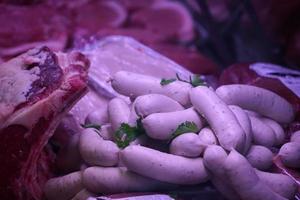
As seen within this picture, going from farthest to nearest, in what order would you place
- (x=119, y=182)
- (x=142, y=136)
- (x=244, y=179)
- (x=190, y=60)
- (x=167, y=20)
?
(x=167, y=20)
(x=190, y=60)
(x=142, y=136)
(x=119, y=182)
(x=244, y=179)

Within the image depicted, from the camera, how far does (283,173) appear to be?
170cm

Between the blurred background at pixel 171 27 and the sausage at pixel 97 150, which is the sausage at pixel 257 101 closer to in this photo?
the sausage at pixel 97 150

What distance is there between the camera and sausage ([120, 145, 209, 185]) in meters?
1.47

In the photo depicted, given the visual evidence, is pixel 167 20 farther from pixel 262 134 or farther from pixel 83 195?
pixel 83 195

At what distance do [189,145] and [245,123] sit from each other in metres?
0.28

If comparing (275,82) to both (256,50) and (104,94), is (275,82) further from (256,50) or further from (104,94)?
(256,50)

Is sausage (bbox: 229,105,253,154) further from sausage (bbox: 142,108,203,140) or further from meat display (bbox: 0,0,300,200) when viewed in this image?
sausage (bbox: 142,108,203,140)

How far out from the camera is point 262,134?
5.69 ft

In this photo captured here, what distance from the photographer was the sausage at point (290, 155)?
1712 mm

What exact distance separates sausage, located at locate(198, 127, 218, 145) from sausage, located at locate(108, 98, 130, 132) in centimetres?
33

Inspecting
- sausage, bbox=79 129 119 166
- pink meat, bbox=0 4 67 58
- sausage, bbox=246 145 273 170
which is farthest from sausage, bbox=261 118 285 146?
pink meat, bbox=0 4 67 58

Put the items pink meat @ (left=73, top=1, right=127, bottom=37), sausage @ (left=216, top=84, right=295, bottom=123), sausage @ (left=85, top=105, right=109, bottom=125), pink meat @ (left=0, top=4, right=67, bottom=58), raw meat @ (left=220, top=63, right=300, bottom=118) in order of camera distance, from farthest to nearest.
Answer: pink meat @ (left=73, top=1, right=127, bottom=37) < pink meat @ (left=0, top=4, right=67, bottom=58) < raw meat @ (left=220, top=63, right=300, bottom=118) < sausage @ (left=85, top=105, right=109, bottom=125) < sausage @ (left=216, top=84, right=295, bottom=123)

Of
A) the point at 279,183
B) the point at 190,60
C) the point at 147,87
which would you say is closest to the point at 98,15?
the point at 190,60

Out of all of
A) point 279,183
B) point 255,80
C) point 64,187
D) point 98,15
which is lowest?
point 64,187
